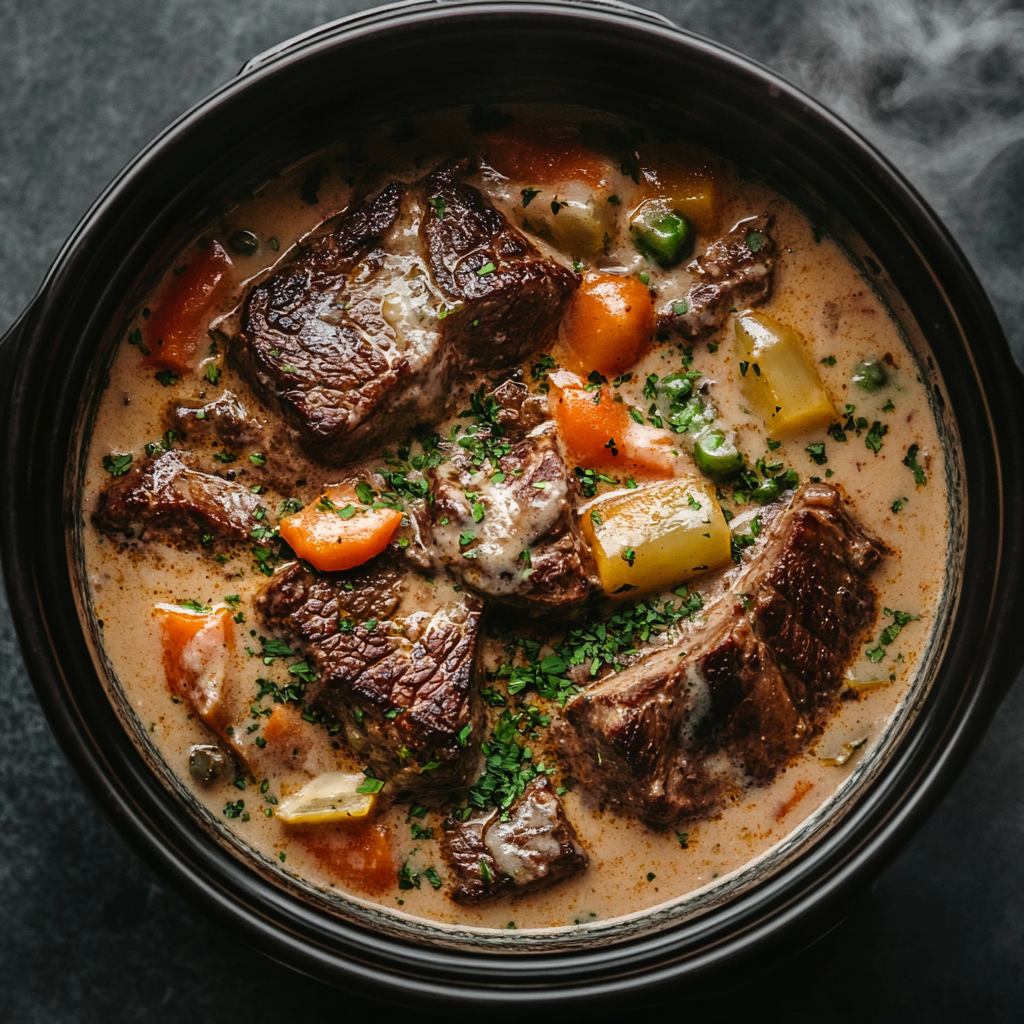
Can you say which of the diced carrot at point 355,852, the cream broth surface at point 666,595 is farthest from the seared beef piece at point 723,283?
the diced carrot at point 355,852

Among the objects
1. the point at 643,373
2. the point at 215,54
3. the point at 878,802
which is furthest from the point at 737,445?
the point at 215,54

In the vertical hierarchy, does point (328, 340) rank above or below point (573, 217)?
below

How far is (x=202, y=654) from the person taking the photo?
308 centimetres

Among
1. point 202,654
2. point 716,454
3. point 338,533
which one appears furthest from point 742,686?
point 202,654

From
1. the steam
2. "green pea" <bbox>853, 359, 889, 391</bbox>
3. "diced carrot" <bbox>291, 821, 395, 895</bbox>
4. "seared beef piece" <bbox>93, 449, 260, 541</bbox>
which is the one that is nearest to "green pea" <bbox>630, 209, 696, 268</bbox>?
"green pea" <bbox>853, 359, 889, 391</bbox>

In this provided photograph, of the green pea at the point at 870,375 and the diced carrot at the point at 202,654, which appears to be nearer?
the diced carrot at the point at 202,654

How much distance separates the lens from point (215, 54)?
373cm

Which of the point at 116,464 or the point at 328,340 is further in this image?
the point at 116,464

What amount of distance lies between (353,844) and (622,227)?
222cm

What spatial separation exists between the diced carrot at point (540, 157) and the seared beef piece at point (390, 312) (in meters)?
0.19

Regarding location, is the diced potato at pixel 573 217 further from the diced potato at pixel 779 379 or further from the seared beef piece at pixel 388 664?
the seared beef piece at pixel 388 664

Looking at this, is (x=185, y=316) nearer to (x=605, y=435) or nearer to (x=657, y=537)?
(x=605, y=435)

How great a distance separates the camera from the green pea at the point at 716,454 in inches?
122

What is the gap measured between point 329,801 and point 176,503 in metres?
1.07
